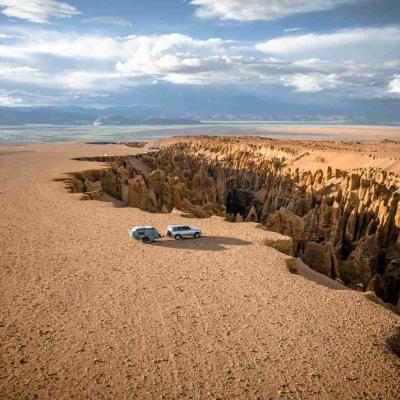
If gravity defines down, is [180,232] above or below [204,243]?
above

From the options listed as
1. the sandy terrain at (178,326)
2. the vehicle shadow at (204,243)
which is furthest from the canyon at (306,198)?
the sandy terrain at (178,326)

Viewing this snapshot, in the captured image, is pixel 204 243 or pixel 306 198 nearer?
pixel 204 243

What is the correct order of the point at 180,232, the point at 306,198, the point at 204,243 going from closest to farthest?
the point at 204,243
the point at 180,232
the point at 306,198

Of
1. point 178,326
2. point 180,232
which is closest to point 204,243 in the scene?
point 180,232

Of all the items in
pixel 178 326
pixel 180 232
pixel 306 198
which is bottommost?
pixel 306 198

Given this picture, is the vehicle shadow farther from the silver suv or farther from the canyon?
the canyon

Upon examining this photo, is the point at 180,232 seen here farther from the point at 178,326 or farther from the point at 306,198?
the point at 306,198

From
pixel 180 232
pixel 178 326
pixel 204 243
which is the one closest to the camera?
pixel 178 326

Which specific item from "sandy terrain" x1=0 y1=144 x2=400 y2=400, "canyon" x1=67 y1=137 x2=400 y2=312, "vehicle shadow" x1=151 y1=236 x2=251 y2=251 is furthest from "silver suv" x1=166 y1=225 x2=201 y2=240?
"canyon" x1=67 y1=137 x2=400 y2=312
